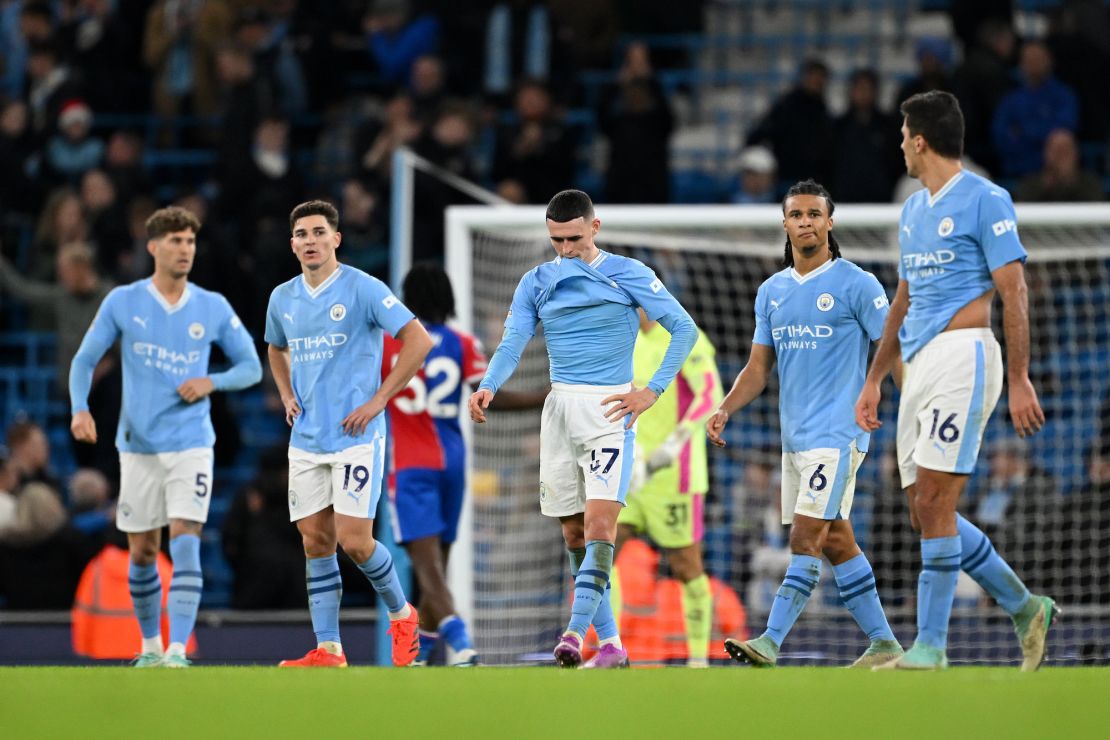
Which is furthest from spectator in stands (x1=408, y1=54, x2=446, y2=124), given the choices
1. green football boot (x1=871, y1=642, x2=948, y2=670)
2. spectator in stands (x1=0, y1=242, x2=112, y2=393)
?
green football boot (x1=871, y1=642, x2=948, y2=670)

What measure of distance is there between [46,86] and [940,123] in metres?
13.0

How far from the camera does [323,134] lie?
56.7ft

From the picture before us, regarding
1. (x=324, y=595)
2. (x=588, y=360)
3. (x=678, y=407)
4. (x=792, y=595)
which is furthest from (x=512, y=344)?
(x=678, y=407)

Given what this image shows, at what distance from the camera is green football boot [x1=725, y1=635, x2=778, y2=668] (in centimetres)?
726

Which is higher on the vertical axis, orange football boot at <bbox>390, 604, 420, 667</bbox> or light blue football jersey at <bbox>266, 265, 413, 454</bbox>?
light blue football jersey at <bbox>266, 265, 413, 454</bbox>

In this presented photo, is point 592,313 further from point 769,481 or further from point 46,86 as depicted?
point 46,86

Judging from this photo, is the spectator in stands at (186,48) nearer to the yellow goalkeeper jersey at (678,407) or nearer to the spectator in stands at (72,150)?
the spectator in stands at (72,150)

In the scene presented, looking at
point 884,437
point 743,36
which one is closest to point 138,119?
point 743,36

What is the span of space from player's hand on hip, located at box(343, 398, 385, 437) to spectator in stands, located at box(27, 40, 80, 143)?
34.7 ft

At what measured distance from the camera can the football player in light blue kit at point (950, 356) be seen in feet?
21.8

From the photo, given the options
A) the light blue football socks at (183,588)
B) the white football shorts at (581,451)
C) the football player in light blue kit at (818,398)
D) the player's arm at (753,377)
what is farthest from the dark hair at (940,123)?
the light blue football socks at (183,588)

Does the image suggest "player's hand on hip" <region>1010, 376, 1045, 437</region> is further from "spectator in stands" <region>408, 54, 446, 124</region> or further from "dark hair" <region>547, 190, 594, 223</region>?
"spectator in stands" <region>408, 54, 446, 124</region>

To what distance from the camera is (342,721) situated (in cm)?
559

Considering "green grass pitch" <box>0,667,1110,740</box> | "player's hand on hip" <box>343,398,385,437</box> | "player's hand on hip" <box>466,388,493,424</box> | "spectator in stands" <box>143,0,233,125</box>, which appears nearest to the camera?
"green grass pitch" <box>0,667,1110,740</box>
